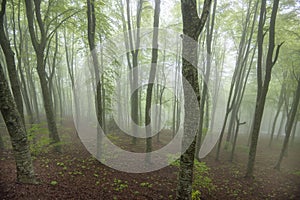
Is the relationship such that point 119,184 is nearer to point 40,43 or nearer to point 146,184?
point 146,184

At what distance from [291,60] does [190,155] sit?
12.0 metres

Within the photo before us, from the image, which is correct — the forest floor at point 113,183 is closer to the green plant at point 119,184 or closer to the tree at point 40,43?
the green plant at point 119,184

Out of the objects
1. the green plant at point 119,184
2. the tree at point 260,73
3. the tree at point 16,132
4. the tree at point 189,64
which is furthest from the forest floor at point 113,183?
the tree at point 189,64

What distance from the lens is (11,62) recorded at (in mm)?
4938

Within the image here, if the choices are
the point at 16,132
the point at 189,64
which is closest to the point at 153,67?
the point at 189,64

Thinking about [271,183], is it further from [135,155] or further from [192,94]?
Result: [192,94]

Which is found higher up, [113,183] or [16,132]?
[16,132]

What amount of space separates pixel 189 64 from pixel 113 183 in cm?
477

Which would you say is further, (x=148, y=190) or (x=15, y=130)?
(x=148, y=190)

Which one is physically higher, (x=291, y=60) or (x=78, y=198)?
(x=291, y=60)

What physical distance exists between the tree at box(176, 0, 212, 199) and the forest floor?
Answer: 74.5 inches

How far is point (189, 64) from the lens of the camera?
310cm

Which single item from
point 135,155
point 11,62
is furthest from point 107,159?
point 11,62

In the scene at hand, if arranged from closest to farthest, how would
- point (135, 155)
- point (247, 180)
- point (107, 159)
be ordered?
point (107, 159), point (247, 180), point (135, 155)
